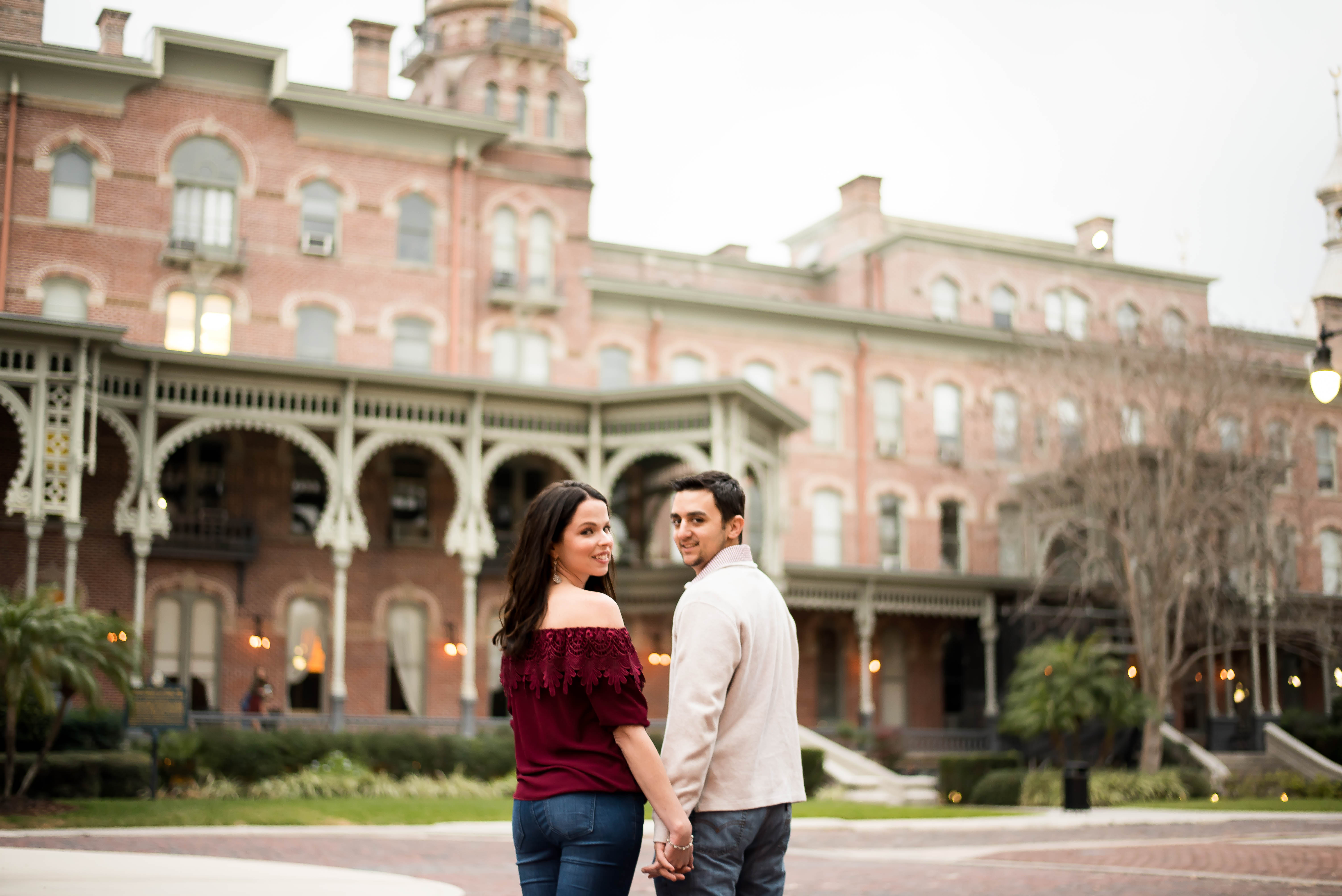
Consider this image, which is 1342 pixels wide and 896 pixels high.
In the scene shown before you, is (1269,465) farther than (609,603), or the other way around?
(1269,465)

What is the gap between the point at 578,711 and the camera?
436 cm

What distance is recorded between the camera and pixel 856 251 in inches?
1591

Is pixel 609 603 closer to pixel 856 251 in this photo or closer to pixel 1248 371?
pixel 1248 371

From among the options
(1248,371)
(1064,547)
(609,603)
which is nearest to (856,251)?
(1064,547)

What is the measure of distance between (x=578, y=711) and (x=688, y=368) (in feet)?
98.9

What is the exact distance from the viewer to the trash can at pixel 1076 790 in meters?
22.0

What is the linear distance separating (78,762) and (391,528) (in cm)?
1090

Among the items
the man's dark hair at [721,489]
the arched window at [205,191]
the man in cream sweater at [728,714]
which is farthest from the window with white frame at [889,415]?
the man in cream sweater at [728,714]

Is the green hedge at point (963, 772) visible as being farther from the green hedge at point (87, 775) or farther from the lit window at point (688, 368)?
the green hedge at point (87, 775)

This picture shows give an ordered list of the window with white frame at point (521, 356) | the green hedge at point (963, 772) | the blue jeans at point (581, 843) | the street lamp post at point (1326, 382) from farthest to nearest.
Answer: the window with white frame at point (521, 356) → the green hedge at point (963, 772) → the street lamp post at point (1326, 382) → the blue jeans at point (581, 843)

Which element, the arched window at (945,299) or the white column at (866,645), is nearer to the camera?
the white column at (866,645)

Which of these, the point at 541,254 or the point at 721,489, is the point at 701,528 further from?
the point at 541,254

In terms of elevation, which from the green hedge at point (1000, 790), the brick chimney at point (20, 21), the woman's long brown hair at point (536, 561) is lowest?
the green hedge at point (1000, 790)

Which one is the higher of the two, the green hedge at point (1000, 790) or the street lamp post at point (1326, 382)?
the street lamp post at point (1326, 382)
